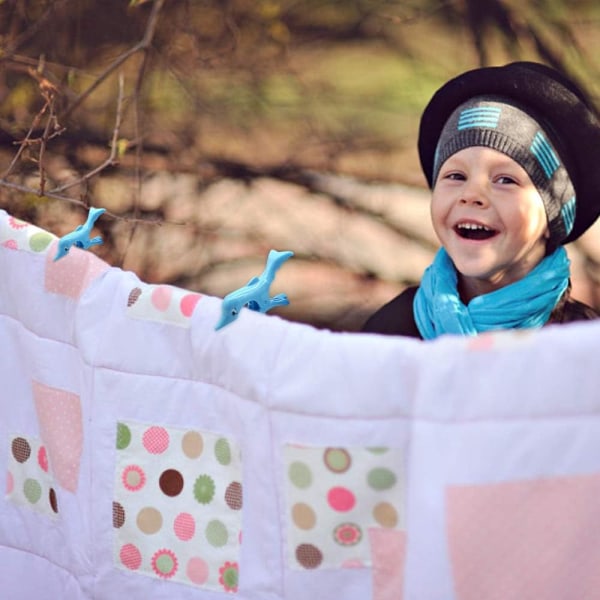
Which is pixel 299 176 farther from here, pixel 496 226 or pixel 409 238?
pixel 496 226

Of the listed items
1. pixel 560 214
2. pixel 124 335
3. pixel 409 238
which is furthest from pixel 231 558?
pixel 409 238

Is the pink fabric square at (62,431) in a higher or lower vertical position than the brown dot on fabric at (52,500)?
higher

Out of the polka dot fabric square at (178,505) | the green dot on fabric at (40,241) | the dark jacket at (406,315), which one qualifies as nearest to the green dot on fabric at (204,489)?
the polka dot fabric square at (178,505)

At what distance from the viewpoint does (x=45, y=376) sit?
1.11 metres

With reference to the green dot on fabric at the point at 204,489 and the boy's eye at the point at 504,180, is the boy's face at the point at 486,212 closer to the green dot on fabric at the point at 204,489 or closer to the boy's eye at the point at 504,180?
the boy's eye at the point at 504,180

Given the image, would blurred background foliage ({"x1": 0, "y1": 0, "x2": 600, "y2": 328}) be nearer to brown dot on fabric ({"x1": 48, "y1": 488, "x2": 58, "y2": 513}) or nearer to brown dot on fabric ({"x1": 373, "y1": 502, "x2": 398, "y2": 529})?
brown dot on fabric ({"x1": 48, "y1": 488, "x2": 58, "y2": 513})

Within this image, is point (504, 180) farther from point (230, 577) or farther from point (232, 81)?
point (232, 81)

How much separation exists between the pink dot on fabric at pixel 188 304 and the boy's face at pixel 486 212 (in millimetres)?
470

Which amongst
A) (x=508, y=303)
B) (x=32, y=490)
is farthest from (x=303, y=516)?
(x=508, y=303)

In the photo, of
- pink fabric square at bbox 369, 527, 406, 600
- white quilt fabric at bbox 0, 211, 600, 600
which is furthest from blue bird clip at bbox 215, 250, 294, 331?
pink fabric square at bbox 369, 527, 406, 600

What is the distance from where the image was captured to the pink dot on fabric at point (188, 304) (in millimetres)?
969

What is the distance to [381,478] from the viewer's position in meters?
0.87

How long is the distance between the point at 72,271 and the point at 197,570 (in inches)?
12.4

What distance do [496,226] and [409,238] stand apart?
891mm
